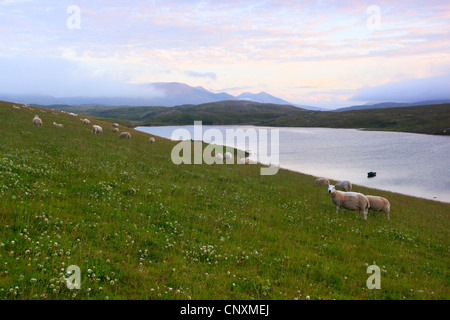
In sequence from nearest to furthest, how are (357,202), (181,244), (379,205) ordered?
1. (181,244)
2. (357,202)
3. (379,205)

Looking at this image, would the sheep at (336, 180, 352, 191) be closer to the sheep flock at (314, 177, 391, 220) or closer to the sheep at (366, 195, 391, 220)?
the sheep at (366, 195, 391, 220)

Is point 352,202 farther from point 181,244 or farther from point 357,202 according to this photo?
point 181,244

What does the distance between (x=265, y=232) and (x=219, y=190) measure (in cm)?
733

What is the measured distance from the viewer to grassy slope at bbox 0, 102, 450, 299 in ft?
22.4

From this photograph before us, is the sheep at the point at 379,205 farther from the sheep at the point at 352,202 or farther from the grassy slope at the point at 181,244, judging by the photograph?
the grassy slope at the point at 181,244

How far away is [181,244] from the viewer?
938 cm

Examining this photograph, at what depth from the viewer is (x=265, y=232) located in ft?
39.1

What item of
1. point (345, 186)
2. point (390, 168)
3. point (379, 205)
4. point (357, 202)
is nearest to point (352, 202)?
point (357, 202)

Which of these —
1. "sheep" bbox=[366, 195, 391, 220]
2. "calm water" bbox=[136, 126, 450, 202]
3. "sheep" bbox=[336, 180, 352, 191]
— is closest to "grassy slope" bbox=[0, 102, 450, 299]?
"sheep" bbox=[366, 195, 391, 220]

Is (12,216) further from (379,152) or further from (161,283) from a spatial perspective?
(379,152)

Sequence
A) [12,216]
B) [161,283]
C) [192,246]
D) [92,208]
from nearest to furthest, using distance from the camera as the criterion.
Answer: [161,283] < [12,216] < [192,246] < [92,208]

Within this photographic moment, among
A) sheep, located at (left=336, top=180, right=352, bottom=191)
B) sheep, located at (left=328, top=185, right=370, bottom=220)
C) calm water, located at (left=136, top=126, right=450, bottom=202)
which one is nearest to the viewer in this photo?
sheep, located at (left=328, top=185, right=370, bottom=220)
